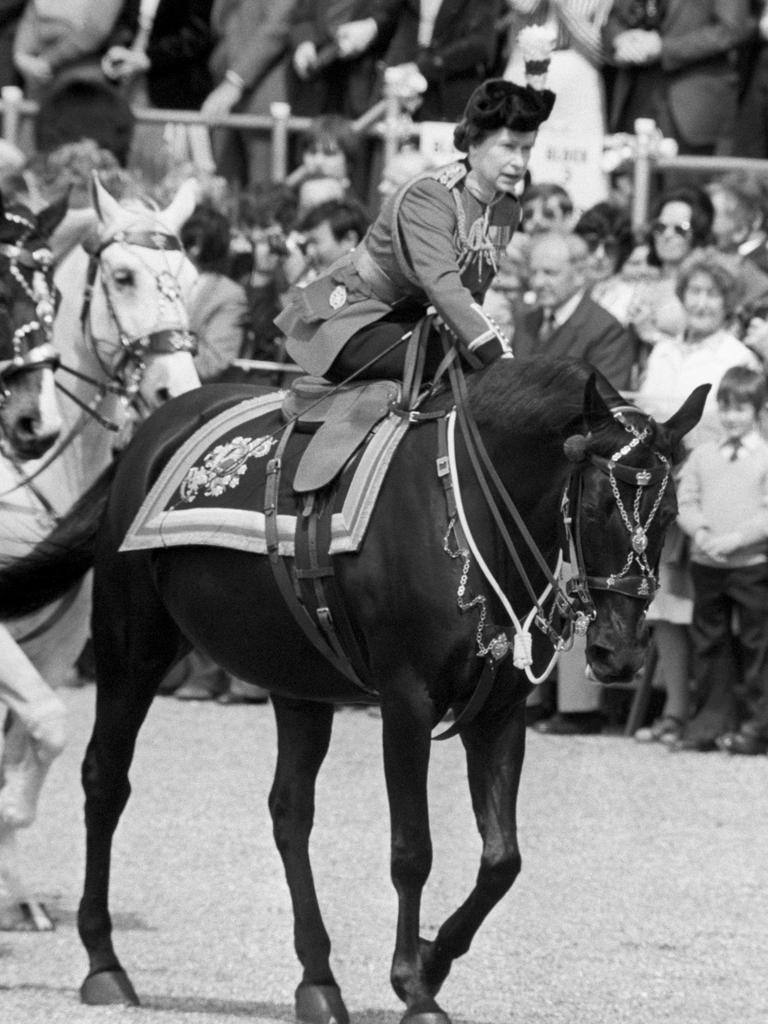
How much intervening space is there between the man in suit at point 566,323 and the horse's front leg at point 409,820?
493 centimetres

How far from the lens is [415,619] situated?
5.99 meters

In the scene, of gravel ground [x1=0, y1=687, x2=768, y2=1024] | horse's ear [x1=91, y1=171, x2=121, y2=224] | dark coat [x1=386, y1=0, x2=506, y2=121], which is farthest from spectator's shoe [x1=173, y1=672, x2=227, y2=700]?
horse's ear [x1=91, y1=171, x2=121, y2=224]

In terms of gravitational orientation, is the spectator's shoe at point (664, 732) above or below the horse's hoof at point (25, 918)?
below

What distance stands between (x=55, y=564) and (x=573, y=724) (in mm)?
4417

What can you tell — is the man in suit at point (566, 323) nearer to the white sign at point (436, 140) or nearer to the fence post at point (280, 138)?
the white sign at point (436, 140)

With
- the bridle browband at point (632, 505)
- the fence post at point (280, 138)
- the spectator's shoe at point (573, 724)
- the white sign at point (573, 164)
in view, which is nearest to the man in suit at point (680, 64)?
the white sign at point (573, 164)

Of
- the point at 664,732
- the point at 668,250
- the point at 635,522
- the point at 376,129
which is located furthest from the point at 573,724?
the point at 635,522

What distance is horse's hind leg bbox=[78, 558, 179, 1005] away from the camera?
685 centimetres

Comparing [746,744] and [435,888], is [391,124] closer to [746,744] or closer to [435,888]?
[746,744]

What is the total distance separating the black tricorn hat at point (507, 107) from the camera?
625 centimetres

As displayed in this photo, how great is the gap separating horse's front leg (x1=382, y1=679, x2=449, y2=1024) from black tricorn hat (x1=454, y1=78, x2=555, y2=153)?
1.51 meters

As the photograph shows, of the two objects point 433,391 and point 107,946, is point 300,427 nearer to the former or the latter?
point 433,391

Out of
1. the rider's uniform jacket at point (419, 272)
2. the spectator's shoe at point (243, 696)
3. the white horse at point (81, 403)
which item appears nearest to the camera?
the rider's uniform jacket at point (419, 272)

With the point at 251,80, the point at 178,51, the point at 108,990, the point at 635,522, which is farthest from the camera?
the point at 178,51
